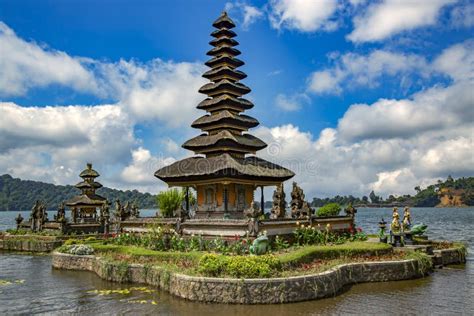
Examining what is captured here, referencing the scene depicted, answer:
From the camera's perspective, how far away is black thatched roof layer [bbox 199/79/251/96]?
34375mm

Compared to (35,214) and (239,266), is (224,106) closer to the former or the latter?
(239,266)

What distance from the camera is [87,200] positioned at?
1940 inches

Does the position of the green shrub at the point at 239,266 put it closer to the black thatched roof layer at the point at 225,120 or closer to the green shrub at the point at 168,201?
the black thatched roof layer at the point at 225,120

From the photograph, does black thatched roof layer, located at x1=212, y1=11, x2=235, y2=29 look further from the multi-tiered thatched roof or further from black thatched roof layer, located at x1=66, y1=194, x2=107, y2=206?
black thatched roof layer, located at x1=66, y1=194, x2=107, y2=206

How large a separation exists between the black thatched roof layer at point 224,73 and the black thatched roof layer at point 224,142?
5092mm

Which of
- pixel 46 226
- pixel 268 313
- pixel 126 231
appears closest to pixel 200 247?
pixel 268 313

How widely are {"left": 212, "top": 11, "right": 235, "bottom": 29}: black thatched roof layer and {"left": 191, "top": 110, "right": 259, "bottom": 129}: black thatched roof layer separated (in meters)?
8.08

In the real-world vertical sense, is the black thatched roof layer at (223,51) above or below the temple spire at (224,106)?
above

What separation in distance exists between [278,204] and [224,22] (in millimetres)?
16551

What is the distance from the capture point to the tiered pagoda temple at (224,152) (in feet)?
98.8

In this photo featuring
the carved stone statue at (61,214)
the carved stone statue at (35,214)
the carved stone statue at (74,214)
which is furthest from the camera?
the carved stone statue at (74,214)

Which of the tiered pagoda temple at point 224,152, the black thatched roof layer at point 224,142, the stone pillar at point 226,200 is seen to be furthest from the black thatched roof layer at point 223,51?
the stone pillar at point 226,200

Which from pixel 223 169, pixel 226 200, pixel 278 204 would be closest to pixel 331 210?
pixel 278 204

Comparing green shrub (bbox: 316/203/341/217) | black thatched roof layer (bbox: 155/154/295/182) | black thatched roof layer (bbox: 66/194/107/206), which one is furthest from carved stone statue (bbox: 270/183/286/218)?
black thatched roof layer (bbox: 66/194/107/206)
